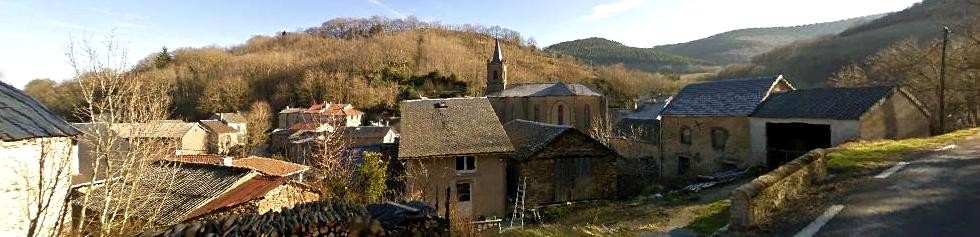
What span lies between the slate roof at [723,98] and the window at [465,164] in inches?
427

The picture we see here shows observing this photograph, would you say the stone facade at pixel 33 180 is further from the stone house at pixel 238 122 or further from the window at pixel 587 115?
the stone house at pixel 238 122

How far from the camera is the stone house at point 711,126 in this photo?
22.7 m

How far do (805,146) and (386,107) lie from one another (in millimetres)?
62391

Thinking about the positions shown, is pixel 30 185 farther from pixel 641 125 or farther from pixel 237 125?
pixel 237 125

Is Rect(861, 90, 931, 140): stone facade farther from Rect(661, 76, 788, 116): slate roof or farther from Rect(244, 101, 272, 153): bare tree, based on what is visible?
Rect(244, 101, 272, 153): bare tree

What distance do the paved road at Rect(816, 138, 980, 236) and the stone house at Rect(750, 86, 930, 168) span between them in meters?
6.61

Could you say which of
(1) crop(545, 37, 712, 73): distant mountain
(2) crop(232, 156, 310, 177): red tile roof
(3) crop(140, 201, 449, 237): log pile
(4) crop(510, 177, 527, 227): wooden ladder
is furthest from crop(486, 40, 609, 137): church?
(1) crop(545, 37, 712, 73): distant mountain

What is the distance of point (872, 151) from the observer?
615 inches

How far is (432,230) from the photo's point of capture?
8047mm

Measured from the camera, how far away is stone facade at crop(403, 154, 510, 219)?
20125mm

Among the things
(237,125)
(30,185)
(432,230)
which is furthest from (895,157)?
(237,125)

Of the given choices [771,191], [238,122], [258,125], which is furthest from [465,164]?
[238,122]

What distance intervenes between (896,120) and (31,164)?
25086 mm

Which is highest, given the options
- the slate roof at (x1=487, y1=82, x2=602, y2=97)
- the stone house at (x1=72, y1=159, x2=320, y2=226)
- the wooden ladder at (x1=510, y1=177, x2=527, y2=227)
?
the slate roof at (x1=487, y1=82, x2=602, y2=97)
